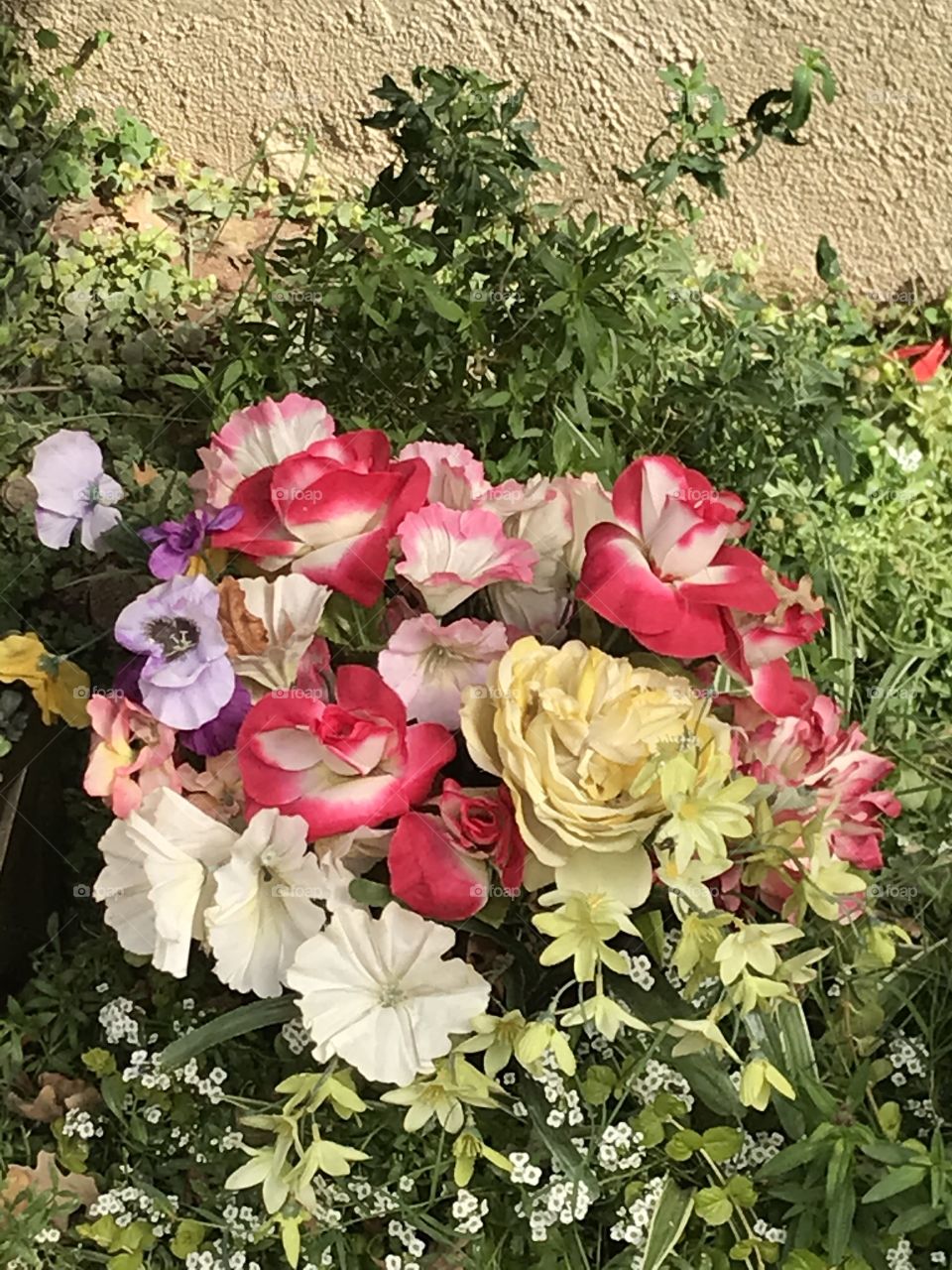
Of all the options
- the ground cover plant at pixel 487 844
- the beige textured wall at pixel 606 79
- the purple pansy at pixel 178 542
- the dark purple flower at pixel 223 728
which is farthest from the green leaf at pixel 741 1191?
the beige textured wall at pixel 606 79

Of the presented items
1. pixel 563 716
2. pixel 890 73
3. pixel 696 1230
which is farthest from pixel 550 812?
pixel 890 73

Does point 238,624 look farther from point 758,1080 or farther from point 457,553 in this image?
point 758,1080

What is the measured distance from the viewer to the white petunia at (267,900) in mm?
704

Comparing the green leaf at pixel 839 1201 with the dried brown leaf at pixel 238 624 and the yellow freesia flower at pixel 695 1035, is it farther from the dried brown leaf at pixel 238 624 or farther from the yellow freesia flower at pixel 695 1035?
the dried brown leaf at pixel 238 624

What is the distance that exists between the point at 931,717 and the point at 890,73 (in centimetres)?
85

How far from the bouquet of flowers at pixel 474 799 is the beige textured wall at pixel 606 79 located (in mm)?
967

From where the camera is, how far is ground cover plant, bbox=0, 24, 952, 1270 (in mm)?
723

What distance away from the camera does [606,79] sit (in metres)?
1.60

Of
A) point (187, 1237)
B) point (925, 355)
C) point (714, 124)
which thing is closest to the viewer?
point (187, 1237)

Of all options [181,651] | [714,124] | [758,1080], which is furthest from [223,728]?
[714,124]

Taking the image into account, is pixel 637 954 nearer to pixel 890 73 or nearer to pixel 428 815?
pixel 428 815

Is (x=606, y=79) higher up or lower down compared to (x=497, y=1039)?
higher up

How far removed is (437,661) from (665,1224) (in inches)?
16.9

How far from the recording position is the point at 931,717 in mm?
1386
